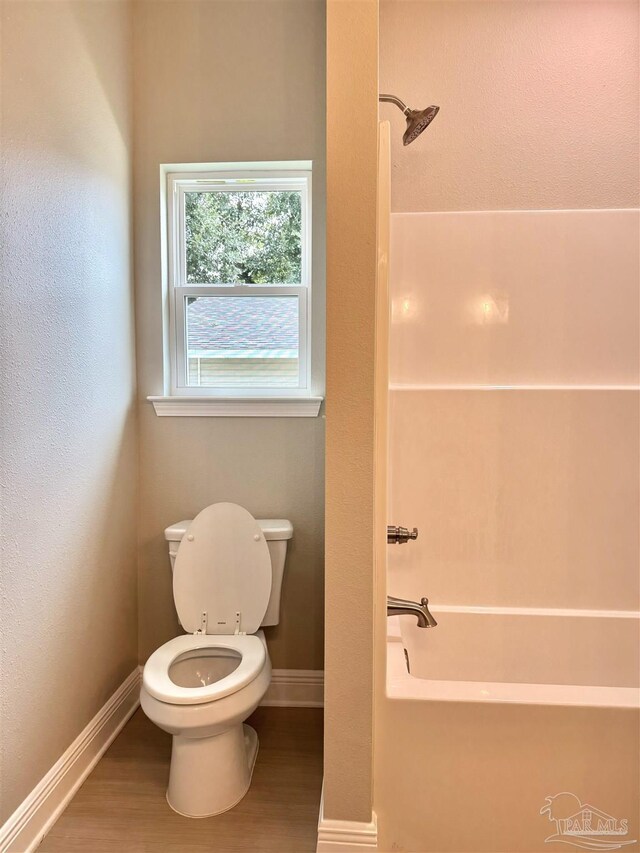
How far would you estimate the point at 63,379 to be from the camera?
60.4 inches

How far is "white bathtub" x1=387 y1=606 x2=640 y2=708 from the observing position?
193 centimetres

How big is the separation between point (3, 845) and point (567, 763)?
1.41 meters

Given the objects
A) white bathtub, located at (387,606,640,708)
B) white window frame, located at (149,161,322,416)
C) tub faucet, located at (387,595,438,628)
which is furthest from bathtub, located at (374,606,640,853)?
white window frame, located at (149,161,322,416)

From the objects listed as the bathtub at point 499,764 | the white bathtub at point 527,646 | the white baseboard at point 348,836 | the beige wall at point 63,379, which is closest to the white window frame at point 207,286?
the beige wall at point 63,379

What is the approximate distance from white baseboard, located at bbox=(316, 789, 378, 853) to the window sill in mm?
1279

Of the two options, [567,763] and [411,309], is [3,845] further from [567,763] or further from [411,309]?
[411,309]

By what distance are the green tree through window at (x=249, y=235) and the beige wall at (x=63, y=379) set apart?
1.07 feet

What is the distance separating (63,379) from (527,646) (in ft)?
6.29

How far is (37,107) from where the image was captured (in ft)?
4.60

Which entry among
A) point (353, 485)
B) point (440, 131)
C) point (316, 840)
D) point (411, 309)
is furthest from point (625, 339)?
point (316, 840)

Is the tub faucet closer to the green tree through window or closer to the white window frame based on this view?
the white window frame

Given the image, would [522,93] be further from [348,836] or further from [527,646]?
[348,836]

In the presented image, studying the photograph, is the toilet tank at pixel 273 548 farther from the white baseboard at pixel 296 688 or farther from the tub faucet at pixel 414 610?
Answer: the tub faucet at pixel 414 610

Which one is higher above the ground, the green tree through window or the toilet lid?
the green tree through window
